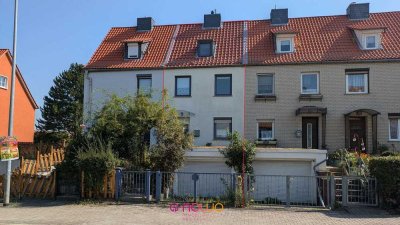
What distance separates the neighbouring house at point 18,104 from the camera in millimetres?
35469

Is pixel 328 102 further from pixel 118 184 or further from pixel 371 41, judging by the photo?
pixel 118 184

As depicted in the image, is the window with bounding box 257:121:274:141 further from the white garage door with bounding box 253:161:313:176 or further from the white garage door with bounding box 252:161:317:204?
the white garage door with bounding box 252:161:317:204

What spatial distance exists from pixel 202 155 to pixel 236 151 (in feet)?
6.27

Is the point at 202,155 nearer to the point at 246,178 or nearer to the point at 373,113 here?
the point at 246,178

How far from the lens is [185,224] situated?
38.5ft

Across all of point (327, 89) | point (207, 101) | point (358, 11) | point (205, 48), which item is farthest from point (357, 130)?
point (205, 48)

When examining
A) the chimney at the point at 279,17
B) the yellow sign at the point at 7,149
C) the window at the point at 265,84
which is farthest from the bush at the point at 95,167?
the chimney at the point at 279,17

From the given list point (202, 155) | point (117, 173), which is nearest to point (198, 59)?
point (202, 155)

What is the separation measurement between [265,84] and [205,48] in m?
4.72

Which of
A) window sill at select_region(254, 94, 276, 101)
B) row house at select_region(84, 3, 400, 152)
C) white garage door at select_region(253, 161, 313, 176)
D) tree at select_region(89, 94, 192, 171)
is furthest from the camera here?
window sill at select_region(254, 94, 276, 101)

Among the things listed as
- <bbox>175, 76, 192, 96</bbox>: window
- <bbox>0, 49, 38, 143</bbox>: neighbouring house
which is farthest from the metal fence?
<bbox>0, 49, 38, 143</bbox>: neighbouring house

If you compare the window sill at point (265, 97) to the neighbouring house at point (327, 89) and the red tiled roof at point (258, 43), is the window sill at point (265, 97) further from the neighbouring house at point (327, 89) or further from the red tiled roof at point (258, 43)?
the red tiled roof at point (258, 43)

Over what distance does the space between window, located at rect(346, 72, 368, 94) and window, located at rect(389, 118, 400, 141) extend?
225 cm

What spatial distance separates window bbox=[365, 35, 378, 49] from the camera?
1016 inches
